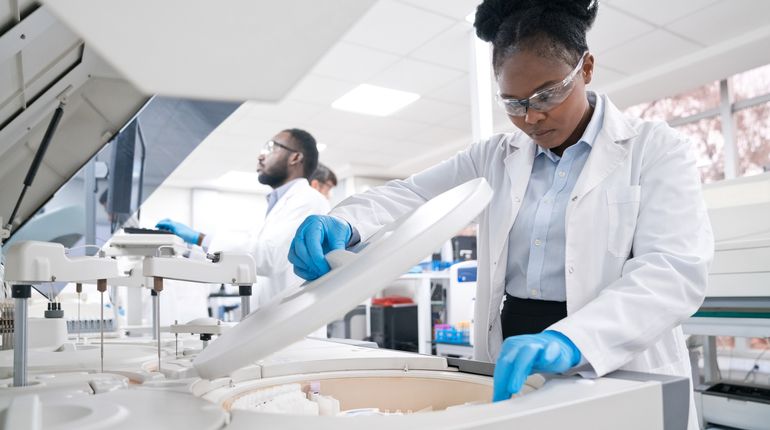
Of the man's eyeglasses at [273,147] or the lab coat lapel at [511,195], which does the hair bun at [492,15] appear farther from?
the man's eyeglasses at [273,147]

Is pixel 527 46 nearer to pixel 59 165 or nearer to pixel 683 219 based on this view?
pixel 683 219

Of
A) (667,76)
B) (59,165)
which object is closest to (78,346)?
(59,165)

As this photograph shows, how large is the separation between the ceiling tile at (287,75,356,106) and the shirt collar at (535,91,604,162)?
3.87 metres

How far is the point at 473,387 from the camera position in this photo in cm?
90

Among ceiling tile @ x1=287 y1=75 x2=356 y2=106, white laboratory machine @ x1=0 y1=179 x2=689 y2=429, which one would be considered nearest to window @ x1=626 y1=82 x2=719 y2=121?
ceiling tile @ x1=287 y1=75 x2=356 y2=106

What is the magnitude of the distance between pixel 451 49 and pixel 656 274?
3.82m

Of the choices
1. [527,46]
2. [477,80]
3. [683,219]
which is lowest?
[683,219]

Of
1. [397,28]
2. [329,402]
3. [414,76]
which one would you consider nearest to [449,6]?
[397,28]

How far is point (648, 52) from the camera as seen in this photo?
14.9ft

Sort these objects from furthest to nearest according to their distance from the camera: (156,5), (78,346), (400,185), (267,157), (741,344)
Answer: (741,344), (267,157), (400,185), (78,346), (156,5)

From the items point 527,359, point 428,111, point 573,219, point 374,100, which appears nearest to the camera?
point 527,359

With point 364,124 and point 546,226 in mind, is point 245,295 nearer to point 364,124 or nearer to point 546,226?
point 546,226

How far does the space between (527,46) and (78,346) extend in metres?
1.23

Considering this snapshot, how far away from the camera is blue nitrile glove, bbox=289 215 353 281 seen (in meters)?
0.98
